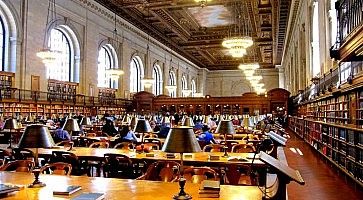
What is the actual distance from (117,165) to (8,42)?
11184 millimetres

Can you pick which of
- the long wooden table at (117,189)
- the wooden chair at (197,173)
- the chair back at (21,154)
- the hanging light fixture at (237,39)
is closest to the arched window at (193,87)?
the hanging light fixture at (237,39)

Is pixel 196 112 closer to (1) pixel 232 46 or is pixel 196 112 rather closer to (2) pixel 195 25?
(2) pixel 195 25

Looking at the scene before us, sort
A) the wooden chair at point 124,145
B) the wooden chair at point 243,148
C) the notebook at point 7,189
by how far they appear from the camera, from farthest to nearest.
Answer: the wooden chair at point 124,145
the wooden chair at point 243,148
the notebook at point 7,189

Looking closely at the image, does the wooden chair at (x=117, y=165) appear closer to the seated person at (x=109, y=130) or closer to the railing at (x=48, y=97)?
the seated person at (x=109, y=130)

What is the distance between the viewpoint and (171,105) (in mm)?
28469

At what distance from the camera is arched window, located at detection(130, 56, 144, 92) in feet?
85.0

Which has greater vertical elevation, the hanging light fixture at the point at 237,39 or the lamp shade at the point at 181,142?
the hanging light fixture at the point at 237,39

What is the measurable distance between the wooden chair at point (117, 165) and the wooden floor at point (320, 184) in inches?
101

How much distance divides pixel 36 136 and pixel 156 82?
27.4 m

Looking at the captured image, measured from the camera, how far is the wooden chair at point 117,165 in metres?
5.64

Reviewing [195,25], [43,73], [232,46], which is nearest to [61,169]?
[232,46]

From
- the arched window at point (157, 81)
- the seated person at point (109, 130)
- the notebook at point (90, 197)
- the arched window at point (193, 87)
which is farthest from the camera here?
the arched window at point (193, 87)

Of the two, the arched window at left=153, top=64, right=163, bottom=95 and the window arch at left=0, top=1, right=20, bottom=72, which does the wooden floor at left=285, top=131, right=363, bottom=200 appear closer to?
the window arch at left=0, top=1, right=20, bottom=72

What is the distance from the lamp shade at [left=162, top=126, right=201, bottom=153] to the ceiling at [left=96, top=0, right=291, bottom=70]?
1591cm
